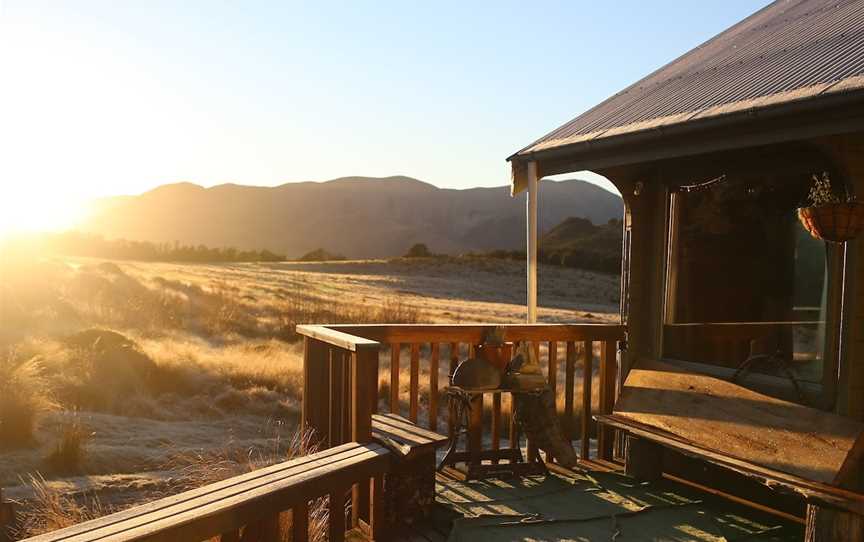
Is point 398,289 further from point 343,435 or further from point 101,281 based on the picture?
point 343,435

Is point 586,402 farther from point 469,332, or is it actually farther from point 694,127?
point 694,127

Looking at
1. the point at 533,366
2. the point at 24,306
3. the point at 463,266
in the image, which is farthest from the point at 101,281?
the point at 463,266

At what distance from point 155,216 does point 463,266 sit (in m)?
101

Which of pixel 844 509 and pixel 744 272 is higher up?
pixel 744 272

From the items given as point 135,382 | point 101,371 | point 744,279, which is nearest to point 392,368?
point 744,279

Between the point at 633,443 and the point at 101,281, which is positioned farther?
the point at 101,281

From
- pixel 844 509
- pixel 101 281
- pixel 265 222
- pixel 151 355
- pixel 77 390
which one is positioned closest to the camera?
pixel 844 509

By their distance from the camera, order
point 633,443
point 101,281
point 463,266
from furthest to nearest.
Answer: point 463,266, point 101,281, point 633,443

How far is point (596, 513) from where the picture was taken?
17.8ft

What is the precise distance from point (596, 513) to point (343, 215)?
124m

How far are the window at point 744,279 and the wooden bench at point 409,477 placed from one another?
2.33 metres

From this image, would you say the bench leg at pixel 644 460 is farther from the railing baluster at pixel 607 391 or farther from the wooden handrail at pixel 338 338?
the wooden handrail at pixel 338 338

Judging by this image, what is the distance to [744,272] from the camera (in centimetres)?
779

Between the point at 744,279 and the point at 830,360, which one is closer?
the point at 830,360
